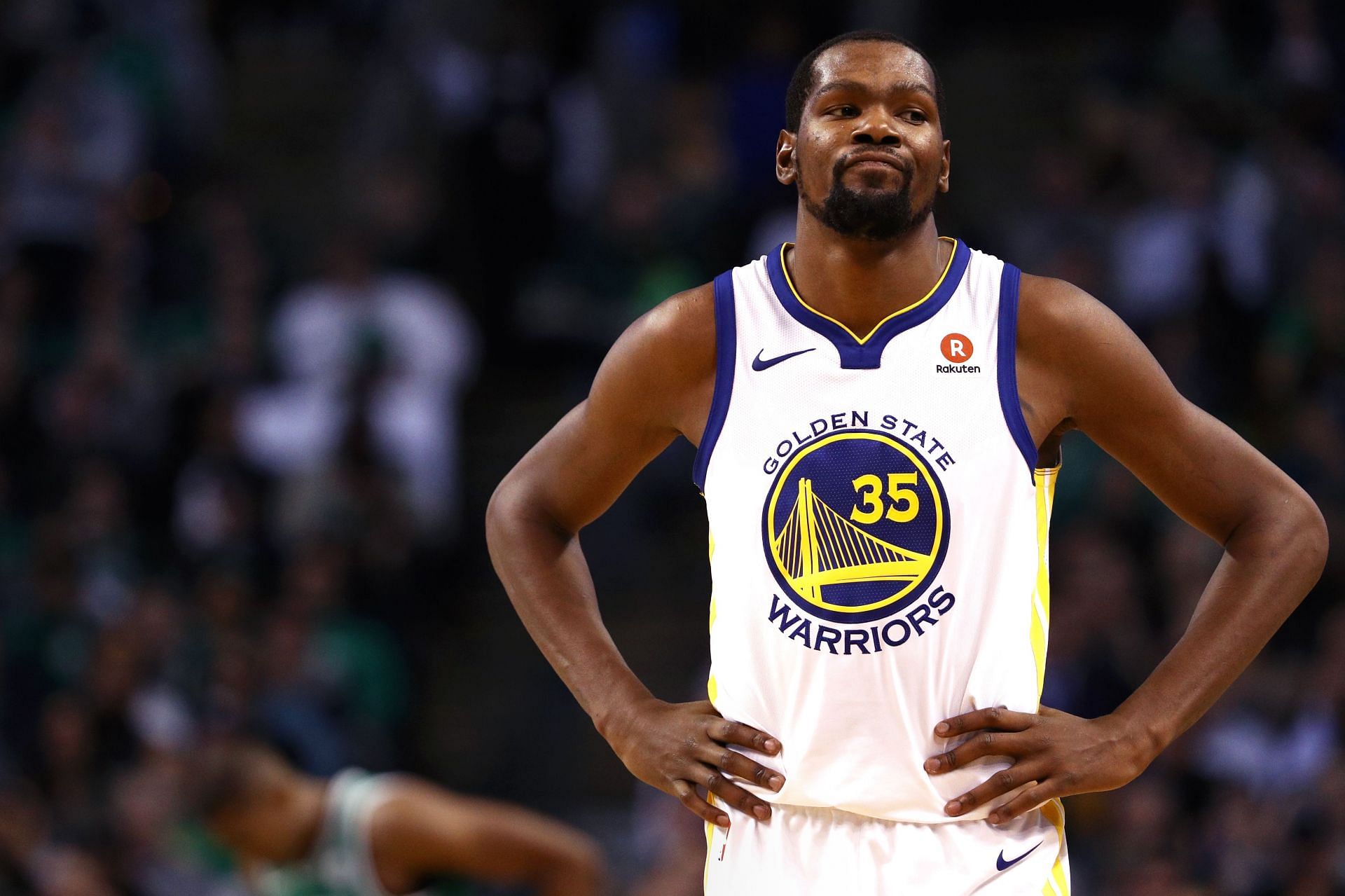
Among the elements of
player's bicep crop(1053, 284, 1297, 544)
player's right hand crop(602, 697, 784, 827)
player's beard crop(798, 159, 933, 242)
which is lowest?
player's right hand crop(602, 697, 784, 827)

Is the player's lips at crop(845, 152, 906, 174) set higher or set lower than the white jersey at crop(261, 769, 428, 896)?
higher

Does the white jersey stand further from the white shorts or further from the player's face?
the player's face

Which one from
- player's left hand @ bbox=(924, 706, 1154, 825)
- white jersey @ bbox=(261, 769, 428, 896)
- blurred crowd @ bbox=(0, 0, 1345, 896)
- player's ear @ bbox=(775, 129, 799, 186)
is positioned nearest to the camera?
player's left hand @ bbox=(924, 706, 1154, 825)

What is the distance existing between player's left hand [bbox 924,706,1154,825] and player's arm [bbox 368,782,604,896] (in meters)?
2.63

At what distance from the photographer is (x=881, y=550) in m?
3.44

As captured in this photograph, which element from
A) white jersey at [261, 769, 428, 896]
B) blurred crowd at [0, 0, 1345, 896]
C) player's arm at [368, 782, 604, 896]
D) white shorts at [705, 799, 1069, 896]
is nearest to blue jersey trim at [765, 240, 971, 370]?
white shorts at [705, 799, 1069, 896]

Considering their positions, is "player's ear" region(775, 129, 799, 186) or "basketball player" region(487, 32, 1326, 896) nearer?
"basketball player" region(487, 32, 1326, 896)

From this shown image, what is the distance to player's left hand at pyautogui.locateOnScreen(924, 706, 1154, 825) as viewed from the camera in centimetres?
342

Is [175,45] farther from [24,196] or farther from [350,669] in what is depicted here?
[350,669]

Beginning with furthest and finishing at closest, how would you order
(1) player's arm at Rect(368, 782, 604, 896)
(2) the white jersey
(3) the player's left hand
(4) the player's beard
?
(2) the white jersey, (1) player's arm at Rect(368, 782, 604, 896), (4) the player's beard, (3) the player's left hand

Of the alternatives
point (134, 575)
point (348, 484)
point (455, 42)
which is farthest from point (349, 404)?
point (455, 42)

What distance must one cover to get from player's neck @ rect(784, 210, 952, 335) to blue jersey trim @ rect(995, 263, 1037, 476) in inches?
6.5

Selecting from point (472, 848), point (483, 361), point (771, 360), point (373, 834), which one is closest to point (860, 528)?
point (771, 360)

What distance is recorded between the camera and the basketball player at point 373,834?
232 inches
